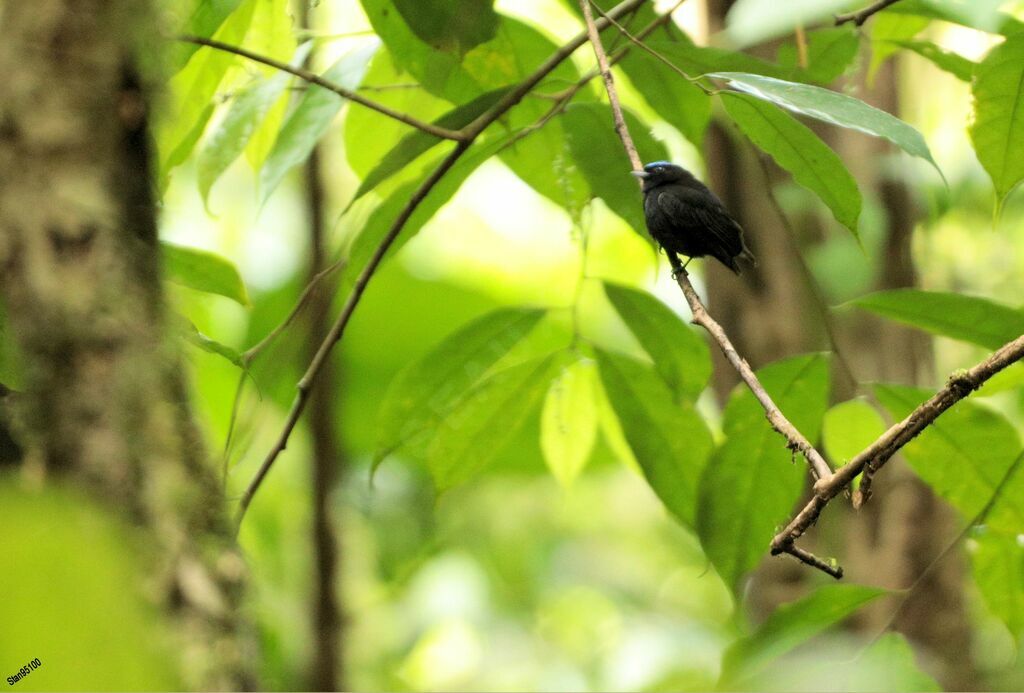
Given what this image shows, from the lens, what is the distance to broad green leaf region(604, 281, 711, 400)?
1869mm

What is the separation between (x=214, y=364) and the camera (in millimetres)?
3955

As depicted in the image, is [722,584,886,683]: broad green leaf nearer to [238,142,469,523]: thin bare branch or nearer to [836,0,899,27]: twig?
[238,142,469,523]: thin bare branch

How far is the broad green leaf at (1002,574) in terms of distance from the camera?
185cm

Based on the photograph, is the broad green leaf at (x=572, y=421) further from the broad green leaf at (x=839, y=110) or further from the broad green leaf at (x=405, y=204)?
the broad green leaf at (x=839, y=110)

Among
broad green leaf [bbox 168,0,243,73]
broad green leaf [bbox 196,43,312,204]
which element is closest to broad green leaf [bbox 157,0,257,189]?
broad green leaf [bbox 196,43,312,204]

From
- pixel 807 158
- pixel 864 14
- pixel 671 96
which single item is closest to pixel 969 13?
pixel 864 14

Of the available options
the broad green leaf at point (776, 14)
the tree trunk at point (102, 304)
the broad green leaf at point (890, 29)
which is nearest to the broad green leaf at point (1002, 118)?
the broad green leaf at point (776, 14)

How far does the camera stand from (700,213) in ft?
8.41

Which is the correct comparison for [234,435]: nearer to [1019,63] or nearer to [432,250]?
[1019,63]

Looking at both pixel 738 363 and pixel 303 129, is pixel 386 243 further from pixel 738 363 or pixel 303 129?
pixel 738 363

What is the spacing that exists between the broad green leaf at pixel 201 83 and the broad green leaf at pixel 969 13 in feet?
4.06

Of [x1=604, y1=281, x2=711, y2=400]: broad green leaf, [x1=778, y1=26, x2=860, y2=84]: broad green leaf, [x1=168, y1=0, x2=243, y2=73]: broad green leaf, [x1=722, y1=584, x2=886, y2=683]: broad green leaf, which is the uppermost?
[x1=778, y1=26, x2=860, y2=84]: broad green leaf

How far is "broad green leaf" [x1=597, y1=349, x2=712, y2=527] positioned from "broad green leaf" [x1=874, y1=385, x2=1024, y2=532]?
396mm

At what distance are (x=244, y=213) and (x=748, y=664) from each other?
3972 mm
